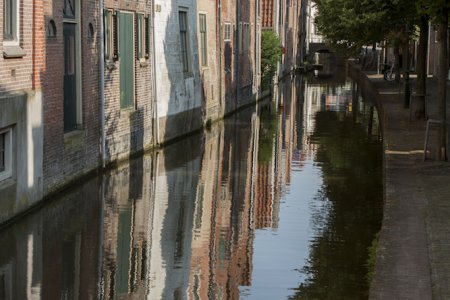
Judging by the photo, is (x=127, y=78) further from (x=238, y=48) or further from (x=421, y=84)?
(x=238, y=48)

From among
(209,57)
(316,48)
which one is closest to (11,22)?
(209,57)

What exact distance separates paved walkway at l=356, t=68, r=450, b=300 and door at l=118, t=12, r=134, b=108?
216 inches

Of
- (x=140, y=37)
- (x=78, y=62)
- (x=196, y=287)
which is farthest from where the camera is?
(x=140, y=37)

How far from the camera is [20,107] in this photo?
14359 millimetres

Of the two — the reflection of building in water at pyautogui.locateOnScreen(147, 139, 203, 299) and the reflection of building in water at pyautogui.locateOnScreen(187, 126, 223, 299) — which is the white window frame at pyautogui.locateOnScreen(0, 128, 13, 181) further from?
the reflection of building in water at pyautogui.locateOnScreen(187, 126, 223, 299)

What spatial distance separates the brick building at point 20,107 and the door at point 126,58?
226 inches

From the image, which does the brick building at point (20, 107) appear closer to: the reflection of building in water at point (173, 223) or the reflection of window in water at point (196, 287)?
the reflection of building in water at point (173, 223)

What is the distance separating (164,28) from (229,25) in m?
11.4

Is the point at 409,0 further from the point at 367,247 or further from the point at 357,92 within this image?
the point at 357,92

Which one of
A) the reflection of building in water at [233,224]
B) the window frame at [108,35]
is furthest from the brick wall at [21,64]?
the window frame at [108,35]

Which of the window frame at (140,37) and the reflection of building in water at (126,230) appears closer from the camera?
the reflection of building in water at (126,230)

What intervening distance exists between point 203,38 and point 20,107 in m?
16.5

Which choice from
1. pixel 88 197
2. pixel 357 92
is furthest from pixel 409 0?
pixel 357 92

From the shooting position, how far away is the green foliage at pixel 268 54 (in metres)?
49.0
